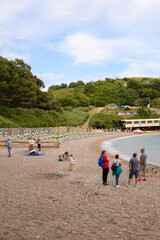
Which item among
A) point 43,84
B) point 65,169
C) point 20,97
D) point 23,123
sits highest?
point 43,84

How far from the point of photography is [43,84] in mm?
59281

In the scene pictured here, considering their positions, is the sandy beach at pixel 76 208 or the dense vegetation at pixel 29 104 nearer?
the sandy beach at pixel 76 208

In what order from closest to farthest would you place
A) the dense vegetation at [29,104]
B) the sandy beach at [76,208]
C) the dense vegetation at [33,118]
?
the sandy beach at [76,208] < the dense vegetation at [33,118] < the dense vegetation at [29,104]

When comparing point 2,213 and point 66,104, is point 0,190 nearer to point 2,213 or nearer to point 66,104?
point 2,213

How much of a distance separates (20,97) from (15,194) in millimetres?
38871

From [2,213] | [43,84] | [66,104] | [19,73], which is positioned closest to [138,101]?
[66,104]

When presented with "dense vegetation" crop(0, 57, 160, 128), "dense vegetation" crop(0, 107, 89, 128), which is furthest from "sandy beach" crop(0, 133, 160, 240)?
"dense vegetation" crop(0, 57, 160, 128)

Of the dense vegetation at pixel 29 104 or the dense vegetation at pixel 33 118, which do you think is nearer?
the dense vegetation at pixel 33 118

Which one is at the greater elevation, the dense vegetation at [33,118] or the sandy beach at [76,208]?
the dense vegetation at [33,118]

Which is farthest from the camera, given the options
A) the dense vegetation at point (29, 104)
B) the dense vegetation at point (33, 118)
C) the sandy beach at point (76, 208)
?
the dense vegetation at point (29, 104)

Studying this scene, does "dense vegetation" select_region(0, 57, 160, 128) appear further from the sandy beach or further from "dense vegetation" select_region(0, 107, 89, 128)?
the sandy beach

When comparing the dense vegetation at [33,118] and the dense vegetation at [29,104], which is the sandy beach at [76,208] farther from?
the dense vegetation at [29,104]

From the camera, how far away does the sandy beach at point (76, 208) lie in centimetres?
553

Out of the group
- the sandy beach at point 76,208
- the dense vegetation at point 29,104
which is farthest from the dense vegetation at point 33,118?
the sandy beach at point 76,208
